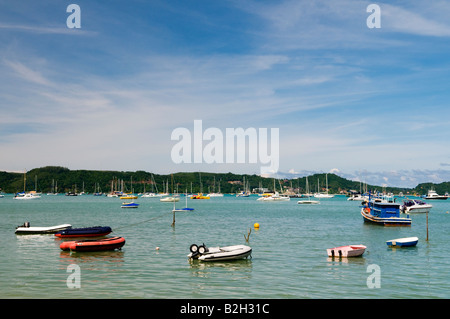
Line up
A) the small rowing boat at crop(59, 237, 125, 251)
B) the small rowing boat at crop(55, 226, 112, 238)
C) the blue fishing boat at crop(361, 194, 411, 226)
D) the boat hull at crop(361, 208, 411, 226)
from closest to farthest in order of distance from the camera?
the small rowing boat at crop(59, 237, 125, 251), the small rowing boat at crop(55, 226, 112, 238), the boat hull at crop(361, 208, 411, 226), the blue fishing boat at crop(361, 194, 411, 226)

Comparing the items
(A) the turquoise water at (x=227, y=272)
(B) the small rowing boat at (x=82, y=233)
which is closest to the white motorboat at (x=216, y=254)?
(A) the turquoise water at (x=227, y=272)

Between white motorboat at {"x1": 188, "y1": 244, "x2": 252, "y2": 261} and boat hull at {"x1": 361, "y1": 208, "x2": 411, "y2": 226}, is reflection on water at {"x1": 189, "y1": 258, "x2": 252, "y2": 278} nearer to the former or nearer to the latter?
white motorboat at {"x1": 188, "y1": 244, "x2": 252, "y2": 261}

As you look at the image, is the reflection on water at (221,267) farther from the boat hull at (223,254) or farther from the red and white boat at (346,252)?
the red and white boat at (346,252)

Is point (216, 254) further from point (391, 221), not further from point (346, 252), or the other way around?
point (391, 221)

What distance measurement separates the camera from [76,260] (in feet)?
138

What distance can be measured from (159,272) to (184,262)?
550cm

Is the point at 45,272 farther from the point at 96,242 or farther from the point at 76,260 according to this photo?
the point at 96,242

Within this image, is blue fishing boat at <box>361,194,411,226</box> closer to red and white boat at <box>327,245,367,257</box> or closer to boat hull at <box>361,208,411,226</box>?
boat hull at <box>361,208,411,226</box>

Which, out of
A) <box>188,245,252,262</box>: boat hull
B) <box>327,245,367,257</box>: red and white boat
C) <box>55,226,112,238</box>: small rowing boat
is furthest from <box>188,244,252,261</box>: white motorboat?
<box>55,226,112,238</box>: small rowing boat

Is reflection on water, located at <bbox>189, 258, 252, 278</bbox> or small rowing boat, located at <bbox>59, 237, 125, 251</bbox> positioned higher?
small rowing boat, located at <bbox>59, 237, 125, 251</bbox>

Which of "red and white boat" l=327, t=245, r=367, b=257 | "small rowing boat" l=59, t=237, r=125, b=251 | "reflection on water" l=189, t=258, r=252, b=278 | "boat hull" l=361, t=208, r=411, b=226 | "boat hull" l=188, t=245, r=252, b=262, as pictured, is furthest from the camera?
"boat hull" l=361, t=208, r=411, b=226

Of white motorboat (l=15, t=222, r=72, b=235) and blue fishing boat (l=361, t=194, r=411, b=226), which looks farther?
→ blue fishing boat (l=361, t=194, r=411, b=226)

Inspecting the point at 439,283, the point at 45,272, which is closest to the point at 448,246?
the point at 439,283
